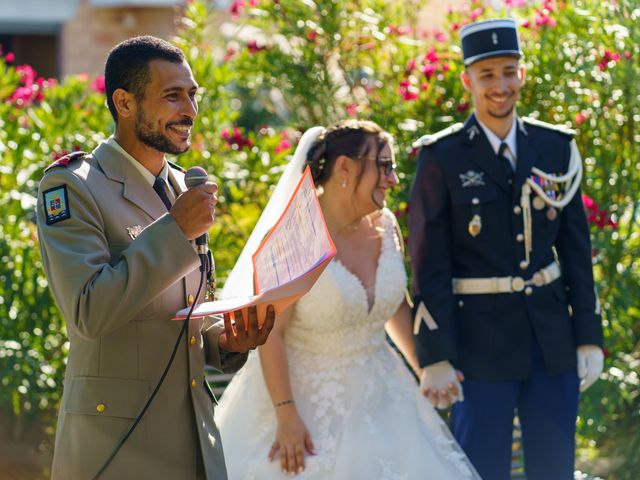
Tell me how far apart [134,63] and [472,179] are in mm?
1753

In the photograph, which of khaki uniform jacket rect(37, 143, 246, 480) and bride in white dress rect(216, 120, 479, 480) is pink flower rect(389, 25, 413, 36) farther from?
khaki uniform jacket rect(37, 143, 246, 480)

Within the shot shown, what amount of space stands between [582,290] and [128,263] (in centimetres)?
222

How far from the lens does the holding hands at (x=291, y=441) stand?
3.75 m

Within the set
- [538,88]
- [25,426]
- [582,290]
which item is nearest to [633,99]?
[538,88]

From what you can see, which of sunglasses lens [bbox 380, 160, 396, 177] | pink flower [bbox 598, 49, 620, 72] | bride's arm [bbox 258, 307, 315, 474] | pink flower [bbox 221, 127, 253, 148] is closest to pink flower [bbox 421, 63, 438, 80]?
pink flower [bbox 598, 49, 620, 72]

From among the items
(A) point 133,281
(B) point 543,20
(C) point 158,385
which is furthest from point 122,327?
(B) point 543,20

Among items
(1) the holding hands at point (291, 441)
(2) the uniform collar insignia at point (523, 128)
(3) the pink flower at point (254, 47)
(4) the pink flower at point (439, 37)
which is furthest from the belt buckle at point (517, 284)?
(3) the pink flower at point (254, 47)

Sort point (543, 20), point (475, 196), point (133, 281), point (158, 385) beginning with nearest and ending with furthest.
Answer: point (133, 281), point (158, 385), point (475, 196), point (543, 20)

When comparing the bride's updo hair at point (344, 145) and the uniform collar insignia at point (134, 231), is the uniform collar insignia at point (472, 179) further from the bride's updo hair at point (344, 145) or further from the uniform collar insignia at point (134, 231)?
the uniform collar insignia at point (134, 231)

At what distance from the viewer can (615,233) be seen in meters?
5.42

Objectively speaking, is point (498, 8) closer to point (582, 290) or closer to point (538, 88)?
point (538, 88)

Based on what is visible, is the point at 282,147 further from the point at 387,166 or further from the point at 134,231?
the point at 134,231

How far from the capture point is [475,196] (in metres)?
4.18

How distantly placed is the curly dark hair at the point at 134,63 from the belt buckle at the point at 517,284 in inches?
70.0
